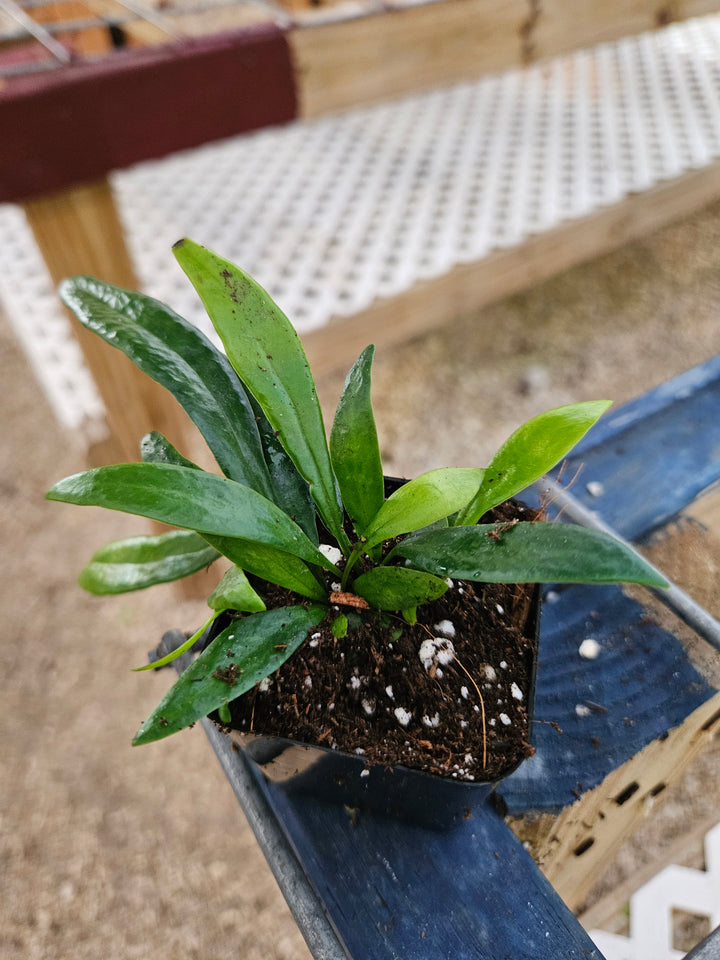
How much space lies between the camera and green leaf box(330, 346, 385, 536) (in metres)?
0.40

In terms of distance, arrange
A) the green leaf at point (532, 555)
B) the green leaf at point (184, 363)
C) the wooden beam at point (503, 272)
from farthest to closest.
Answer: the wooden beam at point (503, 272) < the green leaf at point (184, 363) < the green leaf at point (532, 555)

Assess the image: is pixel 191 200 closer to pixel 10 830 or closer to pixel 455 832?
pixel 10 830

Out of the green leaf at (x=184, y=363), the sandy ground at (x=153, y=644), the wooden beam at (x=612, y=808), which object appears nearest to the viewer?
the green leaf at (x=184, y=363)

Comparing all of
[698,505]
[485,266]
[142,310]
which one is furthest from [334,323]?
[142,310]

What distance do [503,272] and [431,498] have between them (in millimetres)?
1496

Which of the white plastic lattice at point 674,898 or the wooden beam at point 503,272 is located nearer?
the white plastic lattice at point 674,898

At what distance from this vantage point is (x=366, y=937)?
0.43 metres

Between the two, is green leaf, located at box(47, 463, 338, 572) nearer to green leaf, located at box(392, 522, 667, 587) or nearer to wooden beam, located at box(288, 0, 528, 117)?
green leaf, located at box(392, 522, 667, 587)

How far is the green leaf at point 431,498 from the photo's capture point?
1.13ft

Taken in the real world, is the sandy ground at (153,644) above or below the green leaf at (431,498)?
below

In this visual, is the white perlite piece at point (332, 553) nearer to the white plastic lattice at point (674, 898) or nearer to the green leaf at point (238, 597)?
the green leaf at point (238, 597)

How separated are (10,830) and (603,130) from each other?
2299 millimetres

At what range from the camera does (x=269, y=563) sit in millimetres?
389

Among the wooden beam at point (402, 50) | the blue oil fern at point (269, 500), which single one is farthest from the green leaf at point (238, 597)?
the wooden beam at point (402, 50)
